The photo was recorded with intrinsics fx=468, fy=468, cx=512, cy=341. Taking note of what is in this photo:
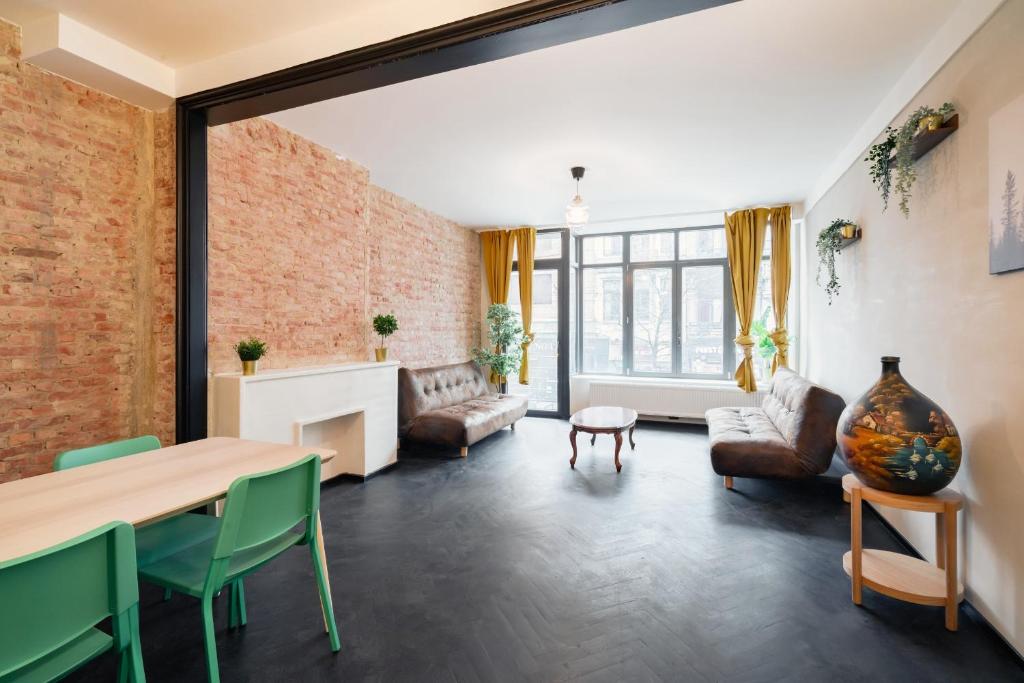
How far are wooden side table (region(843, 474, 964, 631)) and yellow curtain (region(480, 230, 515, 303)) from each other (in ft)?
16.8

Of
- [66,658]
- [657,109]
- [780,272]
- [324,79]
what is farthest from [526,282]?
[66,658]

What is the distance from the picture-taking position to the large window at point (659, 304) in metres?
6.61

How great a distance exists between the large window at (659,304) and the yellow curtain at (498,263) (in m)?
1.15

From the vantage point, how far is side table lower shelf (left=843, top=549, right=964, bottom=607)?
2.12 m

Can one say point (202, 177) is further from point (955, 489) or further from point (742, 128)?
point (955, 489)

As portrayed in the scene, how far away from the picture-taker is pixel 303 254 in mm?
3867

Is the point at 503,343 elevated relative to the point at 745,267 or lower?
lower

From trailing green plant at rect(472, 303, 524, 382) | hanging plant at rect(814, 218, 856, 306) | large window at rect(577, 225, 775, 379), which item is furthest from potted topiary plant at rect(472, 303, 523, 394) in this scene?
hanging plant at rect(814, 218, 856, 306)

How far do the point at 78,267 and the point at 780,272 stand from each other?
21.8ft

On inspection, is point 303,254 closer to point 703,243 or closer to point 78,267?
point 78,267

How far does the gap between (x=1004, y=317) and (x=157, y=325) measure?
444cm

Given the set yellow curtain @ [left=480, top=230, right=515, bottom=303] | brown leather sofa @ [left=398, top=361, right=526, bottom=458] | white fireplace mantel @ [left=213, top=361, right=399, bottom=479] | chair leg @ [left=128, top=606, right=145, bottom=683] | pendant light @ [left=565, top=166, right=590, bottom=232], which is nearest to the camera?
A: chair leg @ [left=128, top=606, right=145, bottom=683]

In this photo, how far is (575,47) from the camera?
2.58 m

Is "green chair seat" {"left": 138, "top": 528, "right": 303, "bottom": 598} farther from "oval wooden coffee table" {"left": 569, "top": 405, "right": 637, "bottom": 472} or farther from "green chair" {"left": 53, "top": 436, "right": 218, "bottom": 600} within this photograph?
"oval wooden coffee table" {"left": 569, "top": 405, "right": 637, "bottom": 472}
